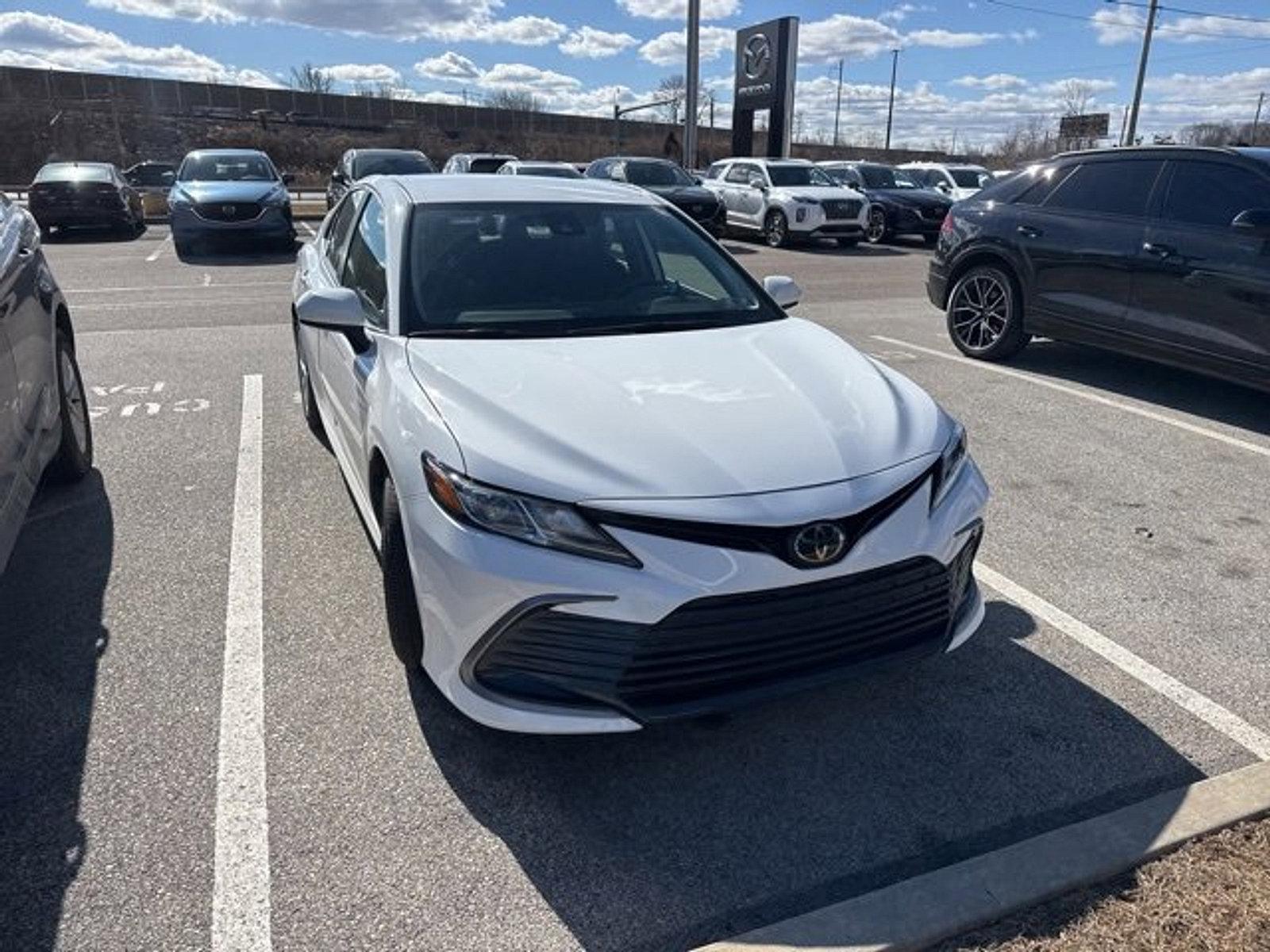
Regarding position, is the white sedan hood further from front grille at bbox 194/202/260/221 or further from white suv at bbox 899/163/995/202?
white suv at bbox 899/163/995/202

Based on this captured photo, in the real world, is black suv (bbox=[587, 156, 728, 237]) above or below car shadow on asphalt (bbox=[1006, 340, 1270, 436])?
above

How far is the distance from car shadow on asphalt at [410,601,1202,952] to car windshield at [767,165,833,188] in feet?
55.8

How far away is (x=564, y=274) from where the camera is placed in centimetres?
372

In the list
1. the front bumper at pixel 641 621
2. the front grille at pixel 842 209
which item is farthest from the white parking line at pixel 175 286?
the front bumper at pixel 641 621

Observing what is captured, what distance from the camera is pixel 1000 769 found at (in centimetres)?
272

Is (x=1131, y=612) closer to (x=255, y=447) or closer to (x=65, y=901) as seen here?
(x=65, y=901)

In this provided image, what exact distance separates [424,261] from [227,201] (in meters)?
12.4

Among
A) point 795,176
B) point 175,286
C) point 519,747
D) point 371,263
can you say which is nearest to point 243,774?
point 519,747

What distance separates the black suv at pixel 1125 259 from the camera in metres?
5.85

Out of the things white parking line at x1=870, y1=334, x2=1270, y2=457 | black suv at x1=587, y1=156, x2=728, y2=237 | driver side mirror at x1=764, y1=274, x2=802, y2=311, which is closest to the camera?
driver side mirror at x1=764, y1=274, x2=802, y2=311


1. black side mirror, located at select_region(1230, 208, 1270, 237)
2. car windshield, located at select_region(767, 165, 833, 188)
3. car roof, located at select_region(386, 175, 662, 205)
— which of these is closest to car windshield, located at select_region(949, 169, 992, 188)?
car windshield, located at select_region(767, 165, 833, 188)

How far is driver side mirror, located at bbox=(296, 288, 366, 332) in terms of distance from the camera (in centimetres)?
337

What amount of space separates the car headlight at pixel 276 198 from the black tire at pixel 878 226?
11629mm

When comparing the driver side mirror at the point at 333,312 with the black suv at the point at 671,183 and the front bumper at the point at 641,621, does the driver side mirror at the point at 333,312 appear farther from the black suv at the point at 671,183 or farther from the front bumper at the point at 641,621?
the black suv at the point at 671,183
